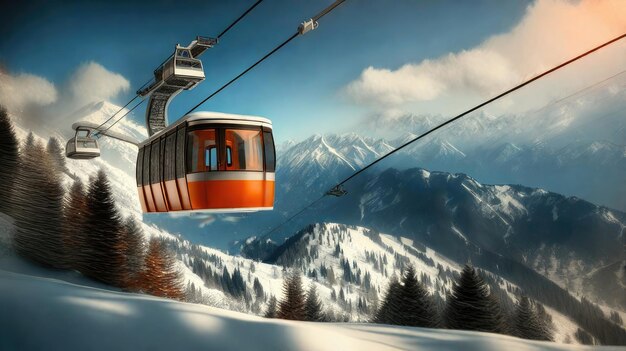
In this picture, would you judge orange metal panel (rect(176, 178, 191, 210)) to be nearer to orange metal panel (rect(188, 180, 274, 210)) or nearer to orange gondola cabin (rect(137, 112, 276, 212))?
orange gondola cabin (rect(137, 112, 276, 212))

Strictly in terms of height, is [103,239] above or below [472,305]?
above

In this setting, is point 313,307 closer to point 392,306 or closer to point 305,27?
point 392,306

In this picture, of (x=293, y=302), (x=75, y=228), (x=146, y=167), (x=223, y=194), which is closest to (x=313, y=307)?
(x=293, y=302)

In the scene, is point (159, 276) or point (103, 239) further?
point (159, 276)

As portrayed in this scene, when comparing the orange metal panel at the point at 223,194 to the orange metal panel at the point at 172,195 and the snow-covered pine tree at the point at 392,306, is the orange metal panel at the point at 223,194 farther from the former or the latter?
the snow-covered pine tree at the point at 392,306

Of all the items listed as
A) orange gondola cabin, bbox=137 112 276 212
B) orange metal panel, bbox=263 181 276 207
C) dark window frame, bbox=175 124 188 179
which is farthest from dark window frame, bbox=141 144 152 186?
orange metal panel, bbox=263 181 276 207

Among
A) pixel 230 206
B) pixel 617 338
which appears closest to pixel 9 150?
pixel 230 206
